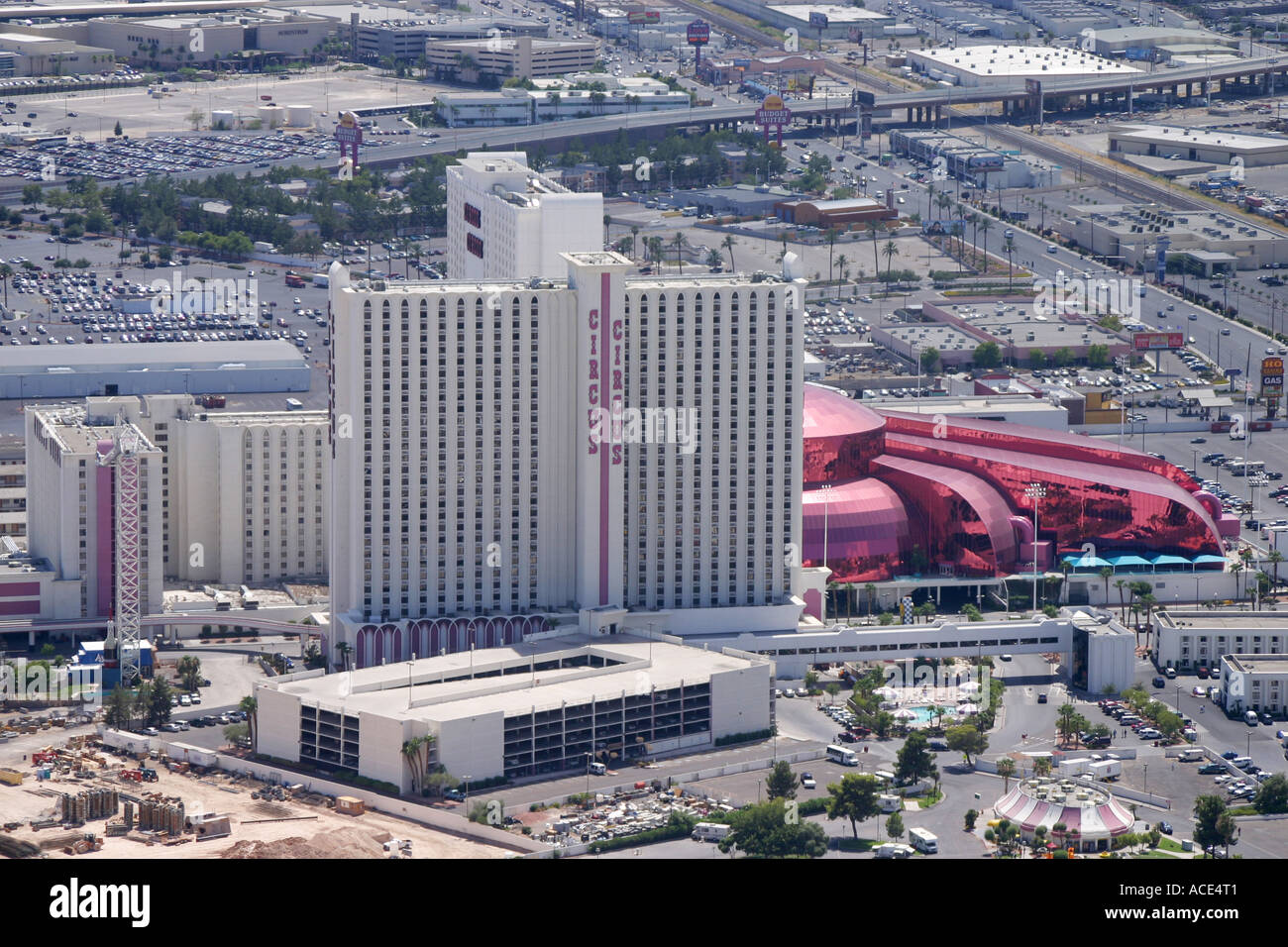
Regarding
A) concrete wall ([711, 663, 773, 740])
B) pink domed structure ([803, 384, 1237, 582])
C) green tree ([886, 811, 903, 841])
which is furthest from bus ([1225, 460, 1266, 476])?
green tree ([886, 811, 903, 841])

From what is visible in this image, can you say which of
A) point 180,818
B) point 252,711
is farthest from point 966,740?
point 180,818

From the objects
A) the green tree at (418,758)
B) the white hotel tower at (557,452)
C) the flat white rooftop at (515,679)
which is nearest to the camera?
the green tree at (418,758)

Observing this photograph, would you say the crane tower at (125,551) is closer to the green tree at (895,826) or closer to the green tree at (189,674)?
the green tree at (189,674)

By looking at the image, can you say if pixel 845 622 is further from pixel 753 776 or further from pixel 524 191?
pixel 524 191

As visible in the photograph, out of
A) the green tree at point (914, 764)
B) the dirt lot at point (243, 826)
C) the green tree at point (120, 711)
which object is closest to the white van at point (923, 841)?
the green tree at point (914, 764)
